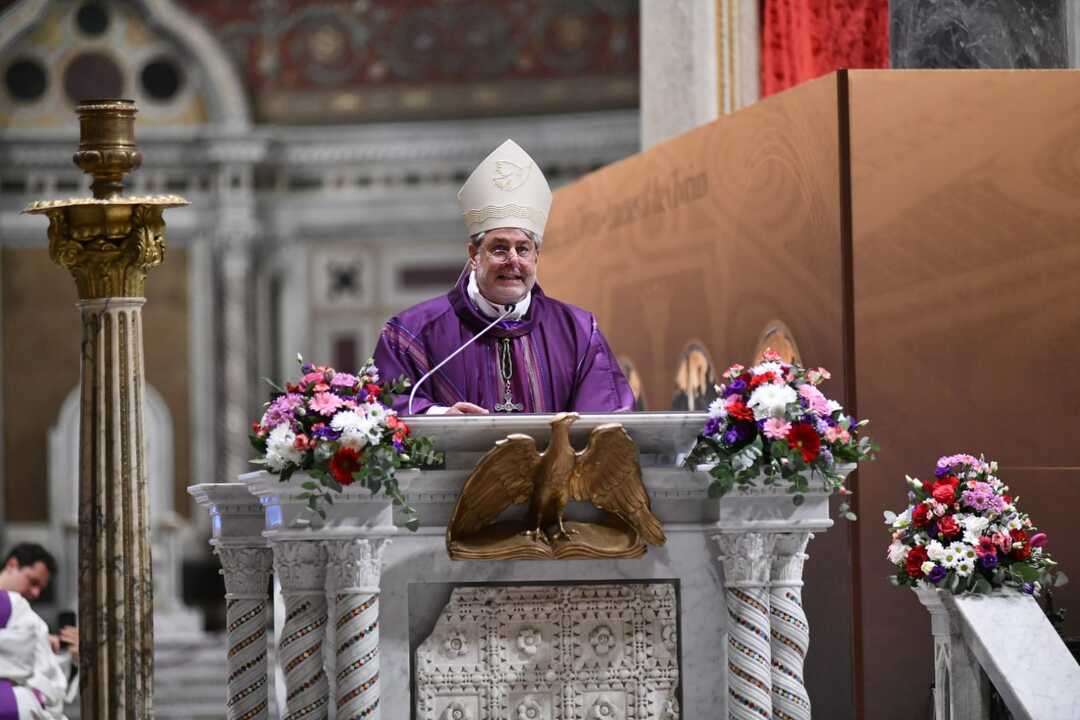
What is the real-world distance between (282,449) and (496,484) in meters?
0.56

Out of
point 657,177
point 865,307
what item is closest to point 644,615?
point 865,307

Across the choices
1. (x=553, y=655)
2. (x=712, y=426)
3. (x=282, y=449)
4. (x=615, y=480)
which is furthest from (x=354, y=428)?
(x=712, y=426)

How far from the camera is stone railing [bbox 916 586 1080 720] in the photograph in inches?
203

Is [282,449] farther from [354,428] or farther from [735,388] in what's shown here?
[735,388]

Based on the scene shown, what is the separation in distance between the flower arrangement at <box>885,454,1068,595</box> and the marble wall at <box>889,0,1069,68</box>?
2557 millimetres

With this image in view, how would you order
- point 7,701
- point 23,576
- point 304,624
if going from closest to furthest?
point 304,624 → point 7,701 → point 23,576

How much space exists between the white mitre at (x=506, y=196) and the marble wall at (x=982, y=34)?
265 centimetres

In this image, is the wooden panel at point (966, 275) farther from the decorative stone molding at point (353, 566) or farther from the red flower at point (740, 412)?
the decorative stone molding at point (353, 566)

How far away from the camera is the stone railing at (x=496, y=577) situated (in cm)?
472

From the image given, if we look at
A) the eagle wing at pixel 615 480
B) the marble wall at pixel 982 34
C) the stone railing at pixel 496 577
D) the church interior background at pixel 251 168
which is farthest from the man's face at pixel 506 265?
the church interior background at pixel 251 168

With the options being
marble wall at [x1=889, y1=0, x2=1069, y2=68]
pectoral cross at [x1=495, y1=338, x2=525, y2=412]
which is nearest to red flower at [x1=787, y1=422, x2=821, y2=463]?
pectoral cross at [x1=495, y1=338, x2=525, y2=412]

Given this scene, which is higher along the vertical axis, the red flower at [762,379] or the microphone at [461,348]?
the microphone at [461,348]

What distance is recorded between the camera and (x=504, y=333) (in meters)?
5.80

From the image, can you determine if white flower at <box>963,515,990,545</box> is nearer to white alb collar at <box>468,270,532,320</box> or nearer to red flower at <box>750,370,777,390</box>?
red flower at <box>750,370,777,390</box>
